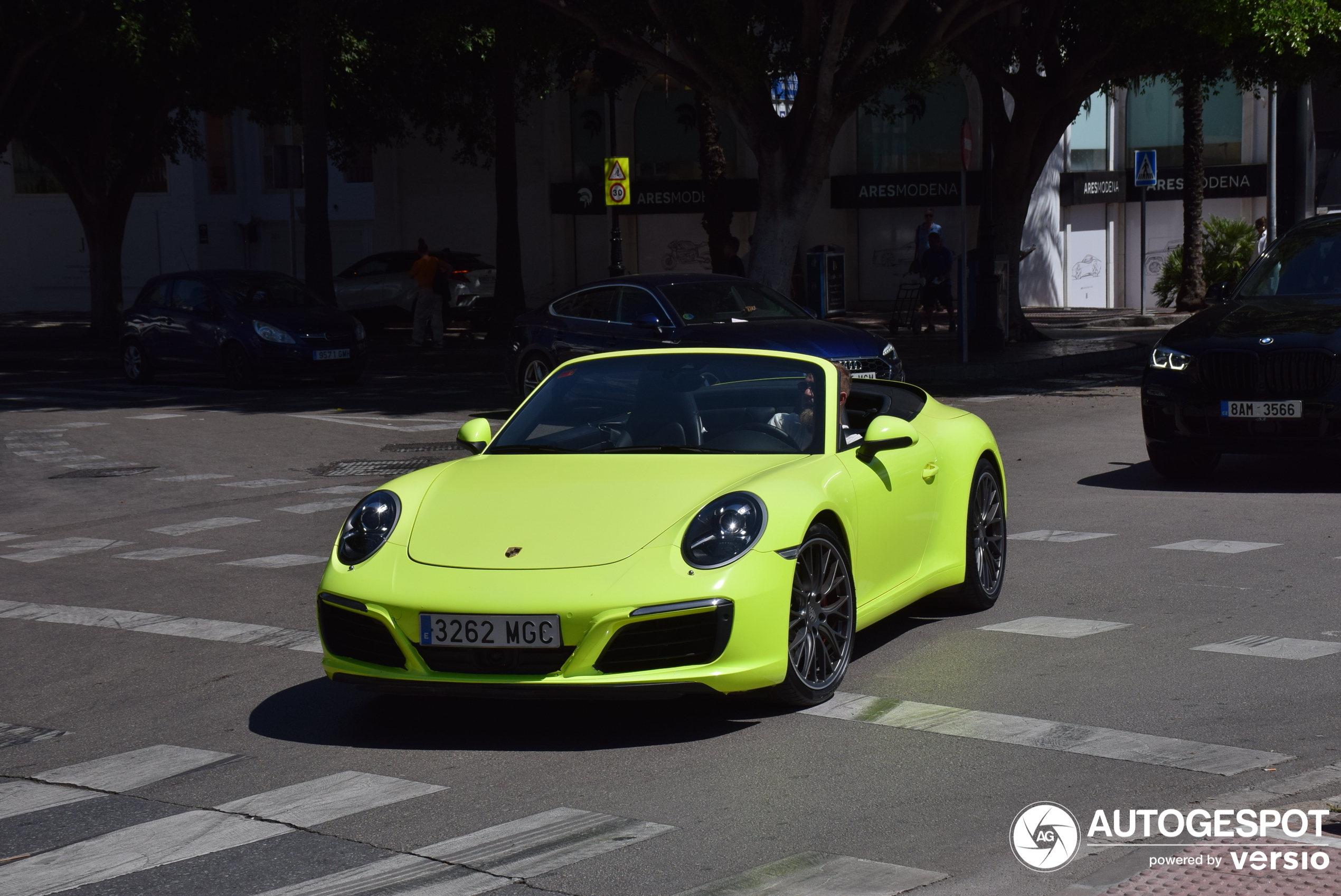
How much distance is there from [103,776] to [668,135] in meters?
36.7

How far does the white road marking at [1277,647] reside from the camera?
22.2ft

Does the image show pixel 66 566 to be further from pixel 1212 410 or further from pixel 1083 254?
pixel 1083 254

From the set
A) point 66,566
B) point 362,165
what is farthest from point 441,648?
point 362,165

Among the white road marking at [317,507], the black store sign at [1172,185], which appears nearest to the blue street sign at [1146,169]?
the black store sign at [1172,185]

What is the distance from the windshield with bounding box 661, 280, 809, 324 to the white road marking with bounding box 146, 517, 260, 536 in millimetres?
6376

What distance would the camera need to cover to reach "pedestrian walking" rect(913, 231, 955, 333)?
28281 mm

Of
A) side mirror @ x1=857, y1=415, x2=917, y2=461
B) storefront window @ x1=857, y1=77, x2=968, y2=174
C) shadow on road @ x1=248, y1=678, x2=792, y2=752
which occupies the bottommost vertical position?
shadow on road @ x1=248, y1=678, x2=792, y2=752

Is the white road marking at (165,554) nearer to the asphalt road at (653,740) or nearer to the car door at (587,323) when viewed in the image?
the asphalt road at (653,740)

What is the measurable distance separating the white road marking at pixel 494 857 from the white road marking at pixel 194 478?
9756 mm

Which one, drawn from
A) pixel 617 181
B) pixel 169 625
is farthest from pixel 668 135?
pixel 169 625

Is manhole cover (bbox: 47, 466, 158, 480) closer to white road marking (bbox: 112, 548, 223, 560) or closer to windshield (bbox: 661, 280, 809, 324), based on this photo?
white road marking (bbox: 112, 548, 223, 560)

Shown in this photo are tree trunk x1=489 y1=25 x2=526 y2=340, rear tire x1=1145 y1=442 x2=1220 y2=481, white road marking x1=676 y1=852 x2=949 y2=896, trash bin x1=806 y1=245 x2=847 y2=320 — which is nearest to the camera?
white road marking x1=676 y1=852 x2=949 y2=896

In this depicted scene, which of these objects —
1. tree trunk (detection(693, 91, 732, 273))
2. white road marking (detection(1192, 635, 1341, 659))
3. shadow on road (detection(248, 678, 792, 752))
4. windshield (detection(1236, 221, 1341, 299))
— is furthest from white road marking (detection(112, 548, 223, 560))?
tree trunk (detection(693, 91, 732, 273))

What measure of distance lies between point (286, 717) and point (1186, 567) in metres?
4.81
